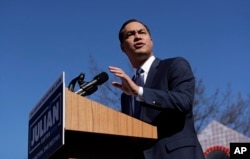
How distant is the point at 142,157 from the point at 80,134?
0.27 m

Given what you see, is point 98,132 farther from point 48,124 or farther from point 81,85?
point 81,85

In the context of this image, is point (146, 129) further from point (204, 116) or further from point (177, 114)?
point (204, 116)

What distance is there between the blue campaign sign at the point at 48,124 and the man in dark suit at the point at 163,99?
231 mm

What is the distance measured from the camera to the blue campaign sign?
176 centimetres

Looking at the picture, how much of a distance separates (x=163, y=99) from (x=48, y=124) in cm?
44

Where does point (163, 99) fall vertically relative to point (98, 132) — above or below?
above

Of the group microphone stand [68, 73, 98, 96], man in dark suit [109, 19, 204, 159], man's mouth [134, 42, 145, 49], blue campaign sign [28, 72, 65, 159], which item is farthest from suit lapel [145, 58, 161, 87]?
blue campaign sign [28, 72, 65, 159]

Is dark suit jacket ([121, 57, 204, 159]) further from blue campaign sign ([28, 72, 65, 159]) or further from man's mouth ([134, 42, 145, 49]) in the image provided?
blue campaign sign ([28, 72, 65, 159])

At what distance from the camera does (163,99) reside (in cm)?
190

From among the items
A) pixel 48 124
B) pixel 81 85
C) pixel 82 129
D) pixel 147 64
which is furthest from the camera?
pixel 147 64

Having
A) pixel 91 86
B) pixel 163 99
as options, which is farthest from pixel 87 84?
pixel 163 99

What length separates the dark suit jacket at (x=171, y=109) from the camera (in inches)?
74.6

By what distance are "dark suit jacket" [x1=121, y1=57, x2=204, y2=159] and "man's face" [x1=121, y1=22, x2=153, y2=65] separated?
118 mm

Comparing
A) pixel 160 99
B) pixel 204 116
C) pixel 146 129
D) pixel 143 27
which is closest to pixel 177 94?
pixel 160 99
